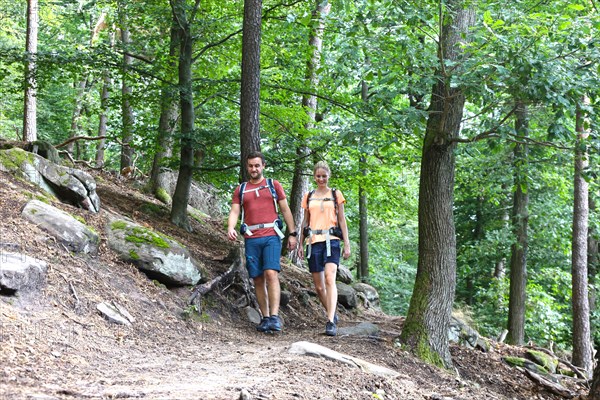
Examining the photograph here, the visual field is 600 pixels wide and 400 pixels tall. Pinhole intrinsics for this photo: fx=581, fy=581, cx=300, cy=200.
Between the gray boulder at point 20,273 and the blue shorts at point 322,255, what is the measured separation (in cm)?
322

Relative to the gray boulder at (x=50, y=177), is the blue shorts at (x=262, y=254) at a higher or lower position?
lower

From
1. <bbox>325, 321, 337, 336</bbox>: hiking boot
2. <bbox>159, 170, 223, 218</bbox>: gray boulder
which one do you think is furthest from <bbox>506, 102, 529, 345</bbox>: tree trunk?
<bbox>325, 321, 337, 336</bbox>: hiking boot

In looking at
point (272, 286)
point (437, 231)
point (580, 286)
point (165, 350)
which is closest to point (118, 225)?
point (272, 286)

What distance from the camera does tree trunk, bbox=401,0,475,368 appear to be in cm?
755

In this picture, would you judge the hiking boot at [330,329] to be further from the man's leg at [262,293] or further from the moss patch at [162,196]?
the moss patch at [162,196]

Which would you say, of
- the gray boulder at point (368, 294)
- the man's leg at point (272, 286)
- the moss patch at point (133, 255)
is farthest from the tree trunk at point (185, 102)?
the gray boulder at point (368, 294)

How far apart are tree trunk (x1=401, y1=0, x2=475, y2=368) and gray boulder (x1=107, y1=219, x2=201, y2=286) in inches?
123

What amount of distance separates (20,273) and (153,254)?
8.63 feet

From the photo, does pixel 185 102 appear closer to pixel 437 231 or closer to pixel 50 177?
pixel 50 177

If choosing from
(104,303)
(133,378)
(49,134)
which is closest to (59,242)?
(104,303)

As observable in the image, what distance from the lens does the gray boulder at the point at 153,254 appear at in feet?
25.8

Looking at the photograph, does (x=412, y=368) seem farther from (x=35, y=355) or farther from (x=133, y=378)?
(x=35, y=355)

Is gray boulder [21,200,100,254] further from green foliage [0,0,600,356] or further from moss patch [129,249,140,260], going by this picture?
green foliage [0,0,600,356]

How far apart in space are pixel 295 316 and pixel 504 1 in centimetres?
555
